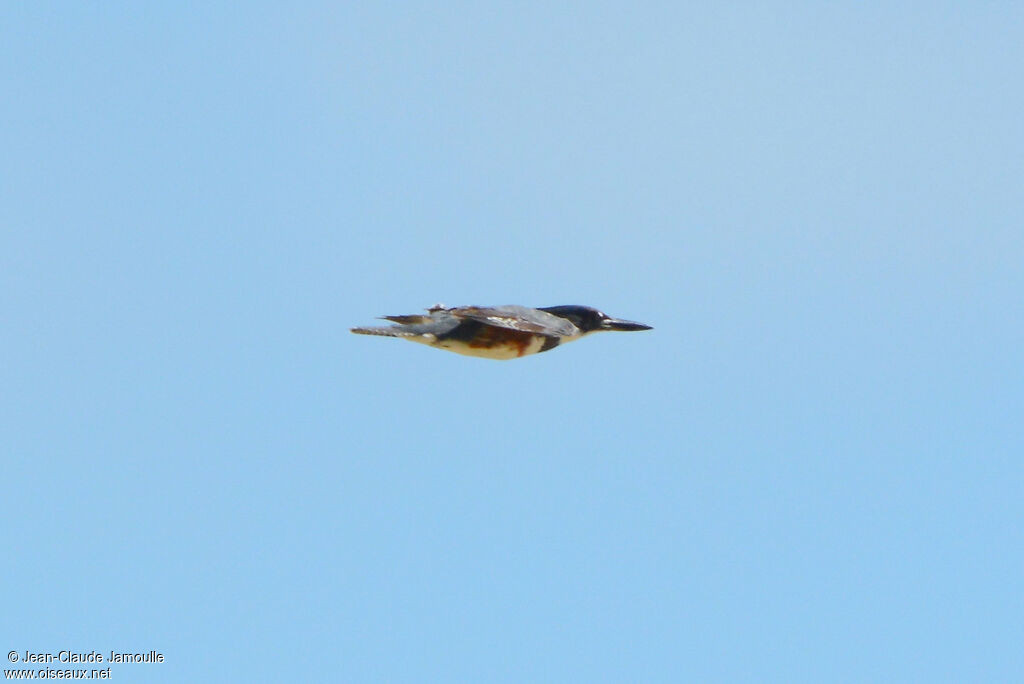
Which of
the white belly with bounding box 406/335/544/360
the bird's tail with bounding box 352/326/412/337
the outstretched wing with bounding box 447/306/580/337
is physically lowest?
the white belly with bounding box 406/335/544/360

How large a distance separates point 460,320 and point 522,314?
0.99m

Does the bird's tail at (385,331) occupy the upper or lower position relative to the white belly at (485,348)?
upper

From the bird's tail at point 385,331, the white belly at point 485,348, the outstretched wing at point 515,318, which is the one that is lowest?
the white belly at point 485,348

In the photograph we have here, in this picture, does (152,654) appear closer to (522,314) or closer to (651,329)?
(522,314)

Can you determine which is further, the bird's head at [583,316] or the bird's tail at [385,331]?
the bird's head at [583,316]

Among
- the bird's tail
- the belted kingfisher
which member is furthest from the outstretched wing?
the bird's tail

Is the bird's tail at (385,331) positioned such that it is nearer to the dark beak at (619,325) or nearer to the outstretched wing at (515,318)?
the outstretched wing at (515,318)

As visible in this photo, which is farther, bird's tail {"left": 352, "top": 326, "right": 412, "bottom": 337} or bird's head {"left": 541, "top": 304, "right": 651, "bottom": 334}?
bird's head {"left": 541, "top": 304, "right": 651, "bottom": 334}

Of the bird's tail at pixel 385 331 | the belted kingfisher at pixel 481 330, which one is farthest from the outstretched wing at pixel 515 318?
the bird's tail at pixel 385 331

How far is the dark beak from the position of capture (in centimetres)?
2373

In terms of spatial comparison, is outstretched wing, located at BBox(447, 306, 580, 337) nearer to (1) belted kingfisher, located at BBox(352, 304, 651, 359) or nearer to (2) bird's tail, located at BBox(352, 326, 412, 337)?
(1) belted kingfisher, located at BBox(352, 304, 651, 359)

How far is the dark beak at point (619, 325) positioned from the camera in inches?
934

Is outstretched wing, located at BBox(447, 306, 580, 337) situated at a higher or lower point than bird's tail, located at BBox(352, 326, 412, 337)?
higher

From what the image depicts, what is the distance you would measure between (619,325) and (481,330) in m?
3.56
